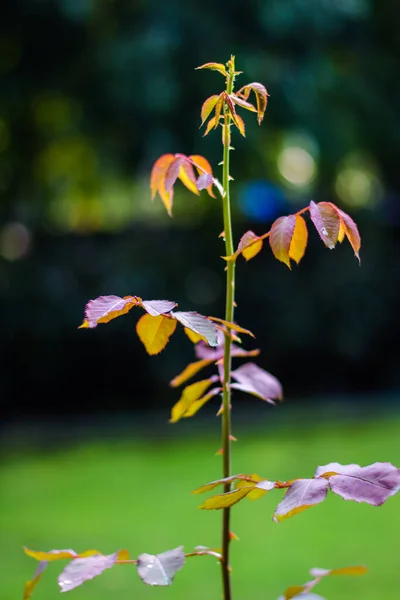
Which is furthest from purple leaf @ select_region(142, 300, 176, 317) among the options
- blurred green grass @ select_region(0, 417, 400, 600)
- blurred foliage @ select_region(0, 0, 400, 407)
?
blurred foliage @ select_region(0, 0, 400, 407)

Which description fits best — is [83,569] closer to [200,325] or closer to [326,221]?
[200,325]

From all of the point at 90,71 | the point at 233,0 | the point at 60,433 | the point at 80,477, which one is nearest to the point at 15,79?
the point at 90,71

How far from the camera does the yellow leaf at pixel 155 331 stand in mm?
932

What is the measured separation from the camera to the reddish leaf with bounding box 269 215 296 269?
0.90 meters

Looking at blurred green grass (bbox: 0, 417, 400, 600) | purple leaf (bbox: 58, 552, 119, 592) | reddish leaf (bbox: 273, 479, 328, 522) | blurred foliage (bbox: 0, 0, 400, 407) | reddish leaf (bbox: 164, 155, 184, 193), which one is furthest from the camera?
blurred foliage (bbox: 0, 0, 400, 407)

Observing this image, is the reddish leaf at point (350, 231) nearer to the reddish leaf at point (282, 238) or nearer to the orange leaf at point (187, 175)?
the reddish leaf at point (282, 238)

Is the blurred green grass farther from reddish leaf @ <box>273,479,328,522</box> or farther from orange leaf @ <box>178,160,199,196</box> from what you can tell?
reddish leaf @ <box>273,479,328,522</box>

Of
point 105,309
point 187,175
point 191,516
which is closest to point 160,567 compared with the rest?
point 105,309

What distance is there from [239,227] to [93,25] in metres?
1.88

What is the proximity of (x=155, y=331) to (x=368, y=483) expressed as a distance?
0.29 metres

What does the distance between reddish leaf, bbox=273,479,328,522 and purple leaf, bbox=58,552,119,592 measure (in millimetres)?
231

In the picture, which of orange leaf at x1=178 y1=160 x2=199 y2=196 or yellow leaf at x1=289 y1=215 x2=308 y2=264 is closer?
yellow leaf at x1=289 y1=215 x2=308 y2=264

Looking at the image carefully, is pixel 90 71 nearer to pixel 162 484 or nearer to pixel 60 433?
pixel 60 433

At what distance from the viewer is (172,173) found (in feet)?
3.47
